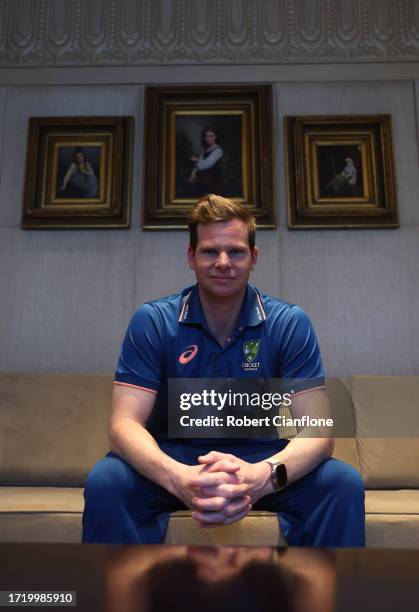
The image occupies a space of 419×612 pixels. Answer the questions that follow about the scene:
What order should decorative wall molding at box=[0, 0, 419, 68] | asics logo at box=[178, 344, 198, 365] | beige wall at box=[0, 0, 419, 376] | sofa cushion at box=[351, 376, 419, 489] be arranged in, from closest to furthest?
asics logo at box=[178, 344, 198, 365] < sofa cushion at box=[351, 376, 419, 489] < beige wall at box=[0, 0, 419, 376] < decorative wall molding at box=[0, 0, 419, 68]

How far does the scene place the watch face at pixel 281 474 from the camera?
1.31 m

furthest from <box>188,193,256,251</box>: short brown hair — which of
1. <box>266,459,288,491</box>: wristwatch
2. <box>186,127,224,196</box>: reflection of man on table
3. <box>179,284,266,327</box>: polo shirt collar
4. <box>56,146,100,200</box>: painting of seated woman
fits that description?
<box>56,146,100,200</box>: painting of seated woman

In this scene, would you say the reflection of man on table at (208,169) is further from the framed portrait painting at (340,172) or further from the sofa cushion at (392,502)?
the sofa cushion at (392,502)

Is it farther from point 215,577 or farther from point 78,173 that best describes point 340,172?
point 215,577

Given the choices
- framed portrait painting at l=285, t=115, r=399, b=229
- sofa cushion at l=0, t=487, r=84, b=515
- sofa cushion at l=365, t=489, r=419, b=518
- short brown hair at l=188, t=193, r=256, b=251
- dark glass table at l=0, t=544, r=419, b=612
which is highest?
framed portrait painting at l=285, t=115, r=399, b=229

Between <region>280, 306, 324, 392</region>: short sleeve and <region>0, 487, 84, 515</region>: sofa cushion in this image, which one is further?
<region>0, 487, 84, 515</region>: sofa cushion

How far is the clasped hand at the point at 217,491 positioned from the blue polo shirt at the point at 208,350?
367 millimetres

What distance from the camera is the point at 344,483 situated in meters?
1.31

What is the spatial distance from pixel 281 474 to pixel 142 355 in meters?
0.51

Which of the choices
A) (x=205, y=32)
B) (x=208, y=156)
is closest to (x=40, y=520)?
(x=208, y=156)

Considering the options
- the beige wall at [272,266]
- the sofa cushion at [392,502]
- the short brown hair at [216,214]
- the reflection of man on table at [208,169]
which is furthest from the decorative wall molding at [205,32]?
the sofa cushion at [392,502]

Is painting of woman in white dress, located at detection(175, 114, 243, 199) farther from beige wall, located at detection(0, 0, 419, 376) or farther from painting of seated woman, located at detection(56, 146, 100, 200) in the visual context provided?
painting of seated woman, located at detection(56, 146, 100, 200)

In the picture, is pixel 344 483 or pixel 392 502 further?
pixel 392 502

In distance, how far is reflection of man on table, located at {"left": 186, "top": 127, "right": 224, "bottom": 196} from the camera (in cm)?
271
